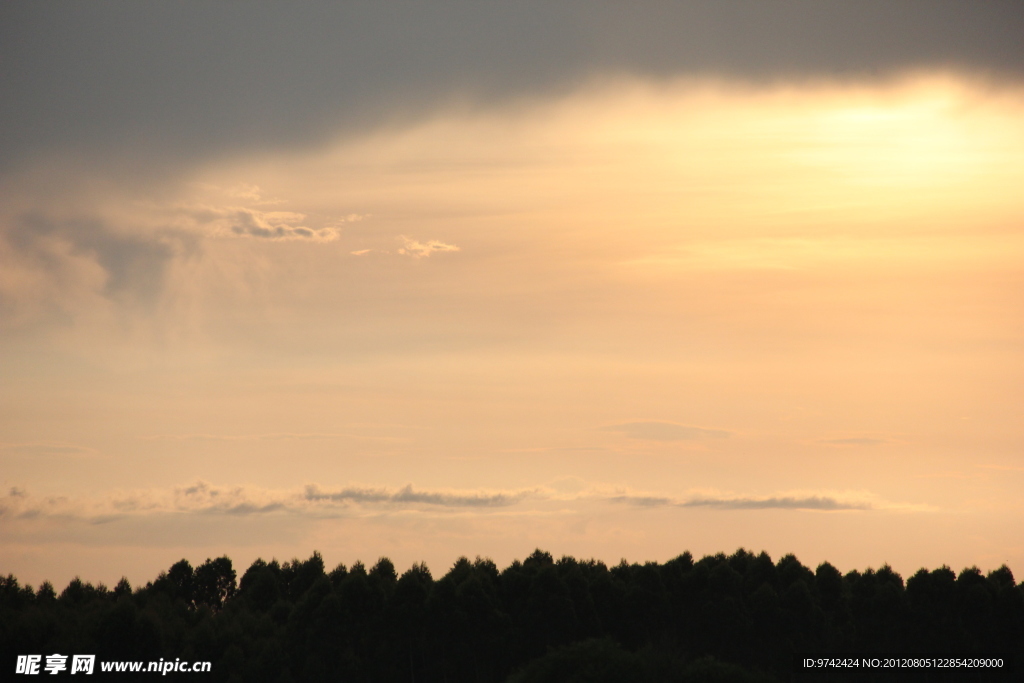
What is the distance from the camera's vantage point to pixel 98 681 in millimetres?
70375

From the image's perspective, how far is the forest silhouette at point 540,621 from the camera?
74812mm

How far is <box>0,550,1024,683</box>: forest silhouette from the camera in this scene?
7481 cm

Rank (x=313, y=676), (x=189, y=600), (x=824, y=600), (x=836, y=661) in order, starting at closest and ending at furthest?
(x=313, y=676), (x=836, y=661), (x=824, y=600), (x=189, y=600)

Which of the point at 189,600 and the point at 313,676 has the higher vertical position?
the point at 189,600

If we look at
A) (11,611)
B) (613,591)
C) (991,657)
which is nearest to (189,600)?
(11,611)

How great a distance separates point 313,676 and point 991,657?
6263 cm

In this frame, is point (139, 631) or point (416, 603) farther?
point (416, 603)

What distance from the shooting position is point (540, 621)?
8394cm

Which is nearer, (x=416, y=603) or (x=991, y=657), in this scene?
(x=416, y=603)

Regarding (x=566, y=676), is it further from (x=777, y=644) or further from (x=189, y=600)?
(x=189, y=600)

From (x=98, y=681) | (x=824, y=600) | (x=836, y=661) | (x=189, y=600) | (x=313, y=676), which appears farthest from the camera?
(x=189, y=600)

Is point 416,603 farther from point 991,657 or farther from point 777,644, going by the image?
point 991,657

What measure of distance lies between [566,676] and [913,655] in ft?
128

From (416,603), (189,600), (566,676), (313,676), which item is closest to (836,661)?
(566,676)
